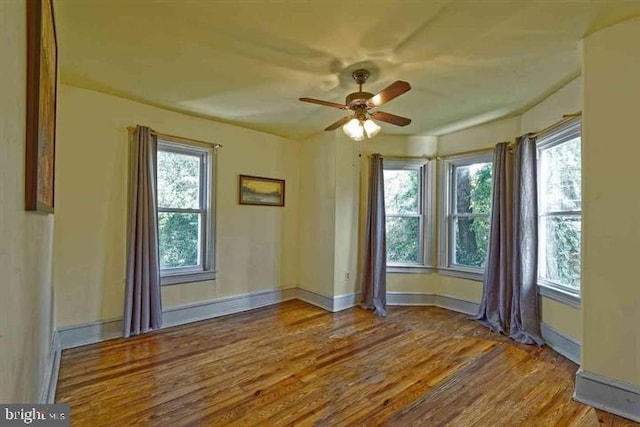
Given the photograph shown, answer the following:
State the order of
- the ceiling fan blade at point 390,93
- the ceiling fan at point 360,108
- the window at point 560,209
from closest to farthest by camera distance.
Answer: the ceiling fan blade at point 390,93 → the ceiling fan at point 360,108 → the window at point 560,209

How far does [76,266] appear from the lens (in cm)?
312

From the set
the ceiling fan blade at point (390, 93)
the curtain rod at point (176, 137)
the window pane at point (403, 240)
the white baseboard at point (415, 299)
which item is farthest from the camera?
the window pane at point (403, 240)

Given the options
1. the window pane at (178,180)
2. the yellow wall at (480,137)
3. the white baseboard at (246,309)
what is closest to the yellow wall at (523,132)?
the yellow wall at (480,137)

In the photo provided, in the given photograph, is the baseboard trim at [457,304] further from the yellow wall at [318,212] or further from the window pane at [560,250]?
the yellow wall at [318,212]

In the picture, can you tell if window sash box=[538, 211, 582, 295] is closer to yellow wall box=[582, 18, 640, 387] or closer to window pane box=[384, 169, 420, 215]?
yellow wall box=[582, 18, 640, 387]

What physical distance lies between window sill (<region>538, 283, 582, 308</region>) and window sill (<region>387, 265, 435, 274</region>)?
4.93 feet

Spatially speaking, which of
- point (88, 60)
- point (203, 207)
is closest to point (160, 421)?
point (203, 207)

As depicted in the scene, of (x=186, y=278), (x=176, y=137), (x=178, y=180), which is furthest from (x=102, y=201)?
(x=186, y=278)

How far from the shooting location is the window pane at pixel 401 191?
4.77 m

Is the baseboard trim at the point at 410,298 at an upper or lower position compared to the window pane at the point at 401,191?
lower

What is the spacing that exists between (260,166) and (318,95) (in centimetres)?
169

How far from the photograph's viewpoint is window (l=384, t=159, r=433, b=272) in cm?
471

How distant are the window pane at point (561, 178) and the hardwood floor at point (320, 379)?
4.75 ft

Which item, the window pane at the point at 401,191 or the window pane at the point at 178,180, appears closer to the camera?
Result: the window pane at the point at 178,180
